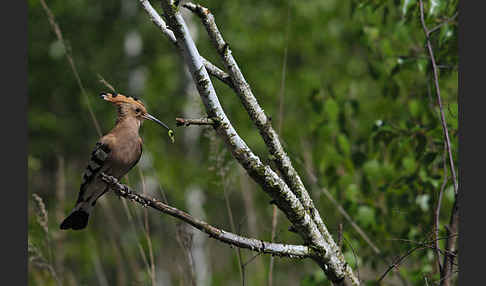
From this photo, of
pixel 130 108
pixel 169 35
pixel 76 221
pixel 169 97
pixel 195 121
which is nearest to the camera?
pixel 195 121

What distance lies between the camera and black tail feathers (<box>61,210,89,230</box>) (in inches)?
96.0

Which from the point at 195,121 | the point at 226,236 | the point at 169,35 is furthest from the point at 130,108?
the point at 226,236

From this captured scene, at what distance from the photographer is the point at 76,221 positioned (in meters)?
2.48

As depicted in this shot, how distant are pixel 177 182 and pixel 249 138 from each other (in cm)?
130

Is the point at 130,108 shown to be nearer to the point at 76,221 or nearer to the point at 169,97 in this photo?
the point at 76,221

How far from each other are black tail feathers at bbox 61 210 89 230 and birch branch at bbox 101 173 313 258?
2.65 feet

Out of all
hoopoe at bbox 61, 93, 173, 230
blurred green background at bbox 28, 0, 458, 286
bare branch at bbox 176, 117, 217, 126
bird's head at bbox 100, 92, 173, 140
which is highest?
blurred green background at bbox 28, 0, 458, 286

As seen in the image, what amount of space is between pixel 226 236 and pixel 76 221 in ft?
3.79

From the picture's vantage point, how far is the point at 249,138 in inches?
306

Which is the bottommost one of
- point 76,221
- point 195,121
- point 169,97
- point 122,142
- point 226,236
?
point 226,236

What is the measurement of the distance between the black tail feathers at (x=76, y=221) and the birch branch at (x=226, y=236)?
807 mm

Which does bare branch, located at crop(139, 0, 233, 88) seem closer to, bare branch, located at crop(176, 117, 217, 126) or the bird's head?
bare branch, located at crop(176, 117, 217, 126)

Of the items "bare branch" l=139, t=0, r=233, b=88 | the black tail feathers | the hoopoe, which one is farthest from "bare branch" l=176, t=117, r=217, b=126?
the black tail feathers

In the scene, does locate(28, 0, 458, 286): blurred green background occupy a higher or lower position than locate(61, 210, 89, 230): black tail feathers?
higher
